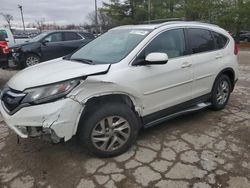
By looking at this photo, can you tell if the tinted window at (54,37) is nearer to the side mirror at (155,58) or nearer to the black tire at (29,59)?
the black tire at (29,59)

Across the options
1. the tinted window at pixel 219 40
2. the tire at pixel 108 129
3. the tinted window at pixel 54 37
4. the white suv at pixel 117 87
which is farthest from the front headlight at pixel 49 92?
the tinted window at pixel 54 37

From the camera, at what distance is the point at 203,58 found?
4.18m

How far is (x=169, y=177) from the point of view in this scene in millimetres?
2879

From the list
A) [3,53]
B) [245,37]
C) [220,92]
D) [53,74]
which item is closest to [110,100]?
[53,74]

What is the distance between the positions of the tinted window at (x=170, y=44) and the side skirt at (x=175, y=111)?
80 centimetres

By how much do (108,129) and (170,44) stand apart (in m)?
1.59

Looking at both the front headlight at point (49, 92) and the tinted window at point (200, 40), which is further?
the tinted window at point (200, 40)

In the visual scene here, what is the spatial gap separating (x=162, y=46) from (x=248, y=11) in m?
20.4

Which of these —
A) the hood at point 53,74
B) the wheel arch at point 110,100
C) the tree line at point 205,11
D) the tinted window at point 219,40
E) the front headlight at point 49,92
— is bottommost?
the wheel arch at point 110,100

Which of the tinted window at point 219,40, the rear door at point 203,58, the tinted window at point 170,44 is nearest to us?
the tinted window at point 170,44

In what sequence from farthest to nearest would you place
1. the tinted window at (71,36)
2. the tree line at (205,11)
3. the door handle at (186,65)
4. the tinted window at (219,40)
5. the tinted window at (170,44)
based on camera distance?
1. the tree line at (205,11)
2. the tinted window at (71,36)
3. the tinted window at (219,40)
4. the door handle at (186,65)
5. the tinted window at (170,44)

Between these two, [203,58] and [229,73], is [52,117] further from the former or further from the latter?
[229,73]

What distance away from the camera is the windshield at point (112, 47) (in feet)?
11.1

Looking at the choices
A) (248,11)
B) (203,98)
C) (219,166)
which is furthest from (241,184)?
(248,11)
